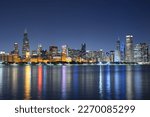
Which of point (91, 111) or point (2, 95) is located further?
point (2, 95)

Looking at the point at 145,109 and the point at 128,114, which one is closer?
the point at 128,114

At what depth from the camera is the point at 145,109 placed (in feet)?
61.4

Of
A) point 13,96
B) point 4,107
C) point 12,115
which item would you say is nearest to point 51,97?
point 13,96

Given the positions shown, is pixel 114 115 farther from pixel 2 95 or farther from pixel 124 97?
pixel 2 95

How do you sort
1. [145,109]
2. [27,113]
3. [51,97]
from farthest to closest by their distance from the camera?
[51,97] < [145,109] < [27,113]

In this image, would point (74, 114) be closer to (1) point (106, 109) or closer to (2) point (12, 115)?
(1) point (106, 109)

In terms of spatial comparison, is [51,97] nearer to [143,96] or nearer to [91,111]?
[143,96]

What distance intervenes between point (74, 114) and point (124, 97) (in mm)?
17786

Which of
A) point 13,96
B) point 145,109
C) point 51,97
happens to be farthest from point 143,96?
point 145,109

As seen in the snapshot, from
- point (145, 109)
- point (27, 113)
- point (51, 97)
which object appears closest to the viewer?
point (27, 113)

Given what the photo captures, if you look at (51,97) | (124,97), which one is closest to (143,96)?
(124,97)

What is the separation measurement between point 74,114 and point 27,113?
2.43 metres

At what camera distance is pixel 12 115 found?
17672 mm

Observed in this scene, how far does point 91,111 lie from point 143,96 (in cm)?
1871
